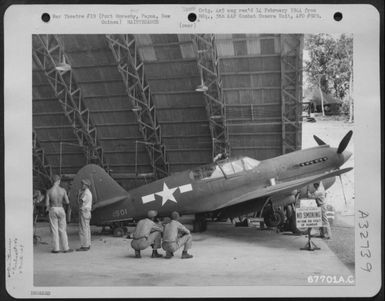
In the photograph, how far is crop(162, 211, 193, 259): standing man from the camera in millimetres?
4574

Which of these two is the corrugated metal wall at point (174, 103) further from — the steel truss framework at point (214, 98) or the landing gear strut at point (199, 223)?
the landing gear strut at point (199, 223)

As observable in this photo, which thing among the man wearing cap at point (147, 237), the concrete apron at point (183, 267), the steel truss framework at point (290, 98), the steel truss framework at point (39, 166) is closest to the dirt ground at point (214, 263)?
the concrete apron at point (183, 267)

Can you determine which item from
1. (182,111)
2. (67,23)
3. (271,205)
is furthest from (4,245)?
(182,111)

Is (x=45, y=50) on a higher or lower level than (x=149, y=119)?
higher

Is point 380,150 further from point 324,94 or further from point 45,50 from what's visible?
point 45,50

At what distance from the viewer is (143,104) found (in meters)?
8.00

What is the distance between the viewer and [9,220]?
14.1ft

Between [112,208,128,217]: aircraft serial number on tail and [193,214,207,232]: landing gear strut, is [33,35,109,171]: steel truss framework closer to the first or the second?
[112,208,128,217]: aircraft serial number on tail

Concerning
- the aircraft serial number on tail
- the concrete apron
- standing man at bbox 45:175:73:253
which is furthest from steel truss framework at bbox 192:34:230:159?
standing man at bbox 45:175:73:253

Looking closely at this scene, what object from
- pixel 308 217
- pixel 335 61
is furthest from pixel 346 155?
pixel 335 61

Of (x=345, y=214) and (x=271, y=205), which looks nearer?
(x=345, y=214)

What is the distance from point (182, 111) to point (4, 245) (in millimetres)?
4228

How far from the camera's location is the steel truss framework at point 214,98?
7252mm

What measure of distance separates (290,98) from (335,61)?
1.90 metres
